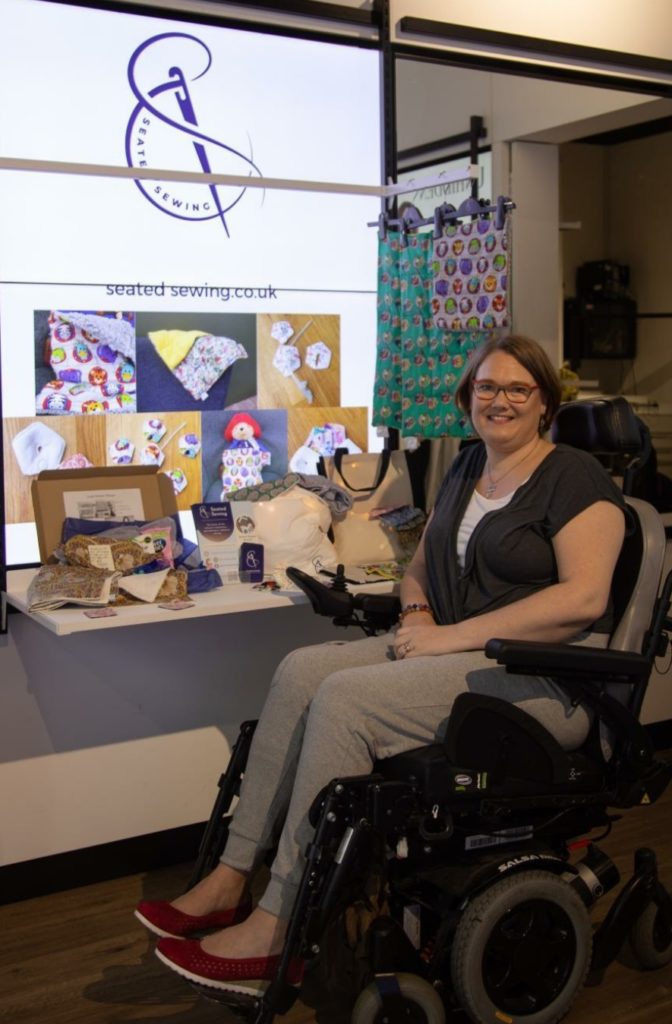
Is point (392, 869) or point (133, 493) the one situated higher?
point (133, 493)

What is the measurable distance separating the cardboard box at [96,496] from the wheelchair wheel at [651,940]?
60.8 inches

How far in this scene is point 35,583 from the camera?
9.24 ft

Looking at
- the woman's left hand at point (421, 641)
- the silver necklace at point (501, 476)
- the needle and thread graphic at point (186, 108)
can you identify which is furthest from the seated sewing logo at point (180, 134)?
the woman's left hand at point (421, 641)

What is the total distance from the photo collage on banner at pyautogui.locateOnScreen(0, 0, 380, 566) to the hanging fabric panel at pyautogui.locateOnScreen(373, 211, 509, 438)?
5.2 inches

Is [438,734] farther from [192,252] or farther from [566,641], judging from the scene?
[192,252]

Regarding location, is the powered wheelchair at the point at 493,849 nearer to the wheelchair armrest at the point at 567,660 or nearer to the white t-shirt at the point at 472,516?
the wheelchair armrest at the point at 567,660

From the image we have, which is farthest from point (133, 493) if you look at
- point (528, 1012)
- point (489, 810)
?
point (528, 1012)

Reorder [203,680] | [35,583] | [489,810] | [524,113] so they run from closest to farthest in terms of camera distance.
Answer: [489,810] → [35,583] → [203,680] → [524,113]

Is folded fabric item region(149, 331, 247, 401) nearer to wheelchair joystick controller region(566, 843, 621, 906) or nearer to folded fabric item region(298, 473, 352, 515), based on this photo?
folded fabric item region(298, 473, 352, 515)

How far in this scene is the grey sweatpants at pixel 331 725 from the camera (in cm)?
232

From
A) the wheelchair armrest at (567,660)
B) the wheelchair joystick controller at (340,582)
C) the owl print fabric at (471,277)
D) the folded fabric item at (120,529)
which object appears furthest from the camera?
the owl print fabric at (471,277)

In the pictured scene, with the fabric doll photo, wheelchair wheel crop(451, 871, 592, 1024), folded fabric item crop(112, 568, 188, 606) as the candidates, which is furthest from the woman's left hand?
the fabric doll photo

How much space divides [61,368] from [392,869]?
163 centimetres

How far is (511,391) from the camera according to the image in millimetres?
2666
